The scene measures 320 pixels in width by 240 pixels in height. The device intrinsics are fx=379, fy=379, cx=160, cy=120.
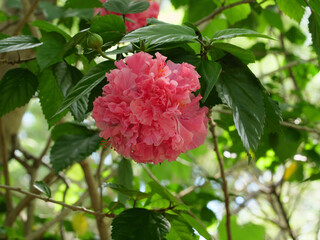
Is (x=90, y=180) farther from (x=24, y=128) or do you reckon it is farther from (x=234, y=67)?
(x=24, y=128)

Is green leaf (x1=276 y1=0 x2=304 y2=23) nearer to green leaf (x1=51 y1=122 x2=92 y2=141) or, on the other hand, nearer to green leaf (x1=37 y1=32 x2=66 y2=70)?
green leaf (x1=37 y1=32 x2=66 y2=70)

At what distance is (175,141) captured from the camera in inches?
20.2

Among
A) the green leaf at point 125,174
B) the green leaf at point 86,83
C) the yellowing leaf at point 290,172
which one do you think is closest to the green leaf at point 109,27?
the green leaf at point 86,83

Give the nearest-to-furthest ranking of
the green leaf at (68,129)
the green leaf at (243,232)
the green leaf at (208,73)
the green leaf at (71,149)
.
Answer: the green leaf at (208,73), the green leaf at (71,149), the green leaf at (68,129), the green leaf at (243,232)

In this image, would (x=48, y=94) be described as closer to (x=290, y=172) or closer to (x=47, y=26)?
(x=47, y=26)

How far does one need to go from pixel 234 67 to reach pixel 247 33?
0.06 m

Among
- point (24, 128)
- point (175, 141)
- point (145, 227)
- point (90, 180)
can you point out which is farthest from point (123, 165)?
point (24, 128)

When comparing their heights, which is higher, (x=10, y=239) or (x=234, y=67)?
(x=234, y=67)

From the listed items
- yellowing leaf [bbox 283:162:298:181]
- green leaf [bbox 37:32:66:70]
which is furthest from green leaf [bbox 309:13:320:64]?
yellowing leaf [bbox 283:162:298:181]

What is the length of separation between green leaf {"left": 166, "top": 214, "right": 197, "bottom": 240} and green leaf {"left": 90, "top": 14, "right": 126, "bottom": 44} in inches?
13.7

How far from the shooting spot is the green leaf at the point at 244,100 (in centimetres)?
50

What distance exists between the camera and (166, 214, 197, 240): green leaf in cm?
72

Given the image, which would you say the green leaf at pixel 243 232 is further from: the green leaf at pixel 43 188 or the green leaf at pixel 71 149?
the green leaf at pixel 43 188

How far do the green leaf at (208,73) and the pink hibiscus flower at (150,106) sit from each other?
0.02 meters
